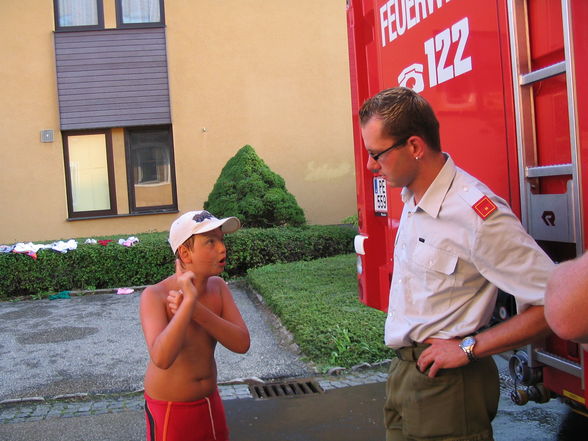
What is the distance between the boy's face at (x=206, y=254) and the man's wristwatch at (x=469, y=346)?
1.06 meters

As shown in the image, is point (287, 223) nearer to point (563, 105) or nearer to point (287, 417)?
point (287, 417)

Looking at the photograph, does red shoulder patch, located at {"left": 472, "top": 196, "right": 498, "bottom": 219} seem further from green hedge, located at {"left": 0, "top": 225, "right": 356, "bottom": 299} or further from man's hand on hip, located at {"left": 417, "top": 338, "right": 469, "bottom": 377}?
green hedge, located at {"left": 0, "top": 225, "right": 356, "bottom": 299}

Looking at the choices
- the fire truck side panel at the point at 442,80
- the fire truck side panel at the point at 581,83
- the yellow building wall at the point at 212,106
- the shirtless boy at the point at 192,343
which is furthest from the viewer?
the yellow building wall at the point at 212,106

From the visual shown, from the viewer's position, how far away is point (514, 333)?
75.9 inches

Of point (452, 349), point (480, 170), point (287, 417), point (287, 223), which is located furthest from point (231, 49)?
point (452, 349)

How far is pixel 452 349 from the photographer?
6.64 ft

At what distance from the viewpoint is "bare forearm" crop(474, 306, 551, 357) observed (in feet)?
6.22

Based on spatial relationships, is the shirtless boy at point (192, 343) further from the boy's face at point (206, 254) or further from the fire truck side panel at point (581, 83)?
the fire truck side panel at point (581, 83)

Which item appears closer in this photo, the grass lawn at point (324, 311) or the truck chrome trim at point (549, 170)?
the truck chrome trim at point (549, 170)

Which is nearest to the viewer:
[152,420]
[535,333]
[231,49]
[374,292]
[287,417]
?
[535,333]

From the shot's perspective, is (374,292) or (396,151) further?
(374,292)

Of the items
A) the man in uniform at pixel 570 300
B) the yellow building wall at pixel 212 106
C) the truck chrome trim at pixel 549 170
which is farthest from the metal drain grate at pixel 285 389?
the yellow building wall at pixel 212 106

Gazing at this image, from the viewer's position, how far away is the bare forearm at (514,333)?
1896 millimetres

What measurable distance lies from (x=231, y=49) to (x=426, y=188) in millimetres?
11218
